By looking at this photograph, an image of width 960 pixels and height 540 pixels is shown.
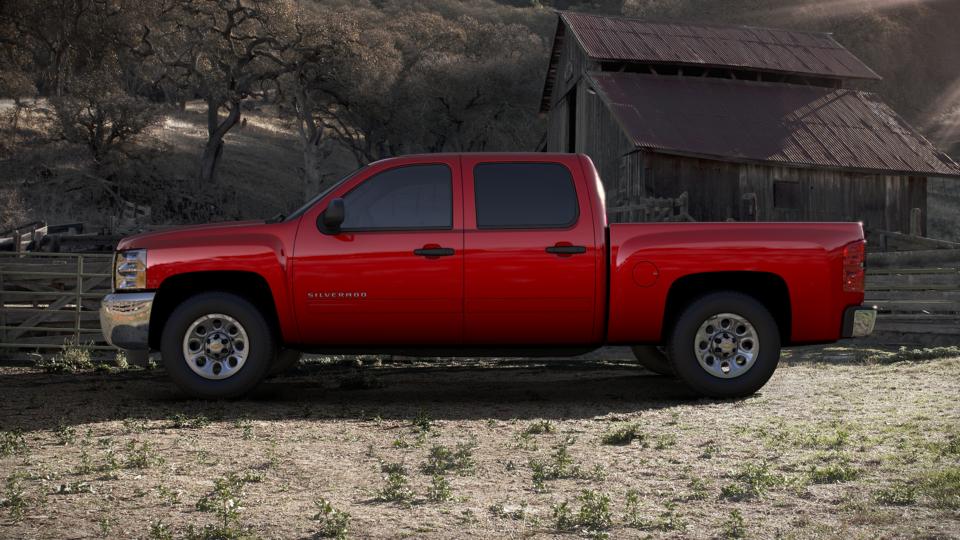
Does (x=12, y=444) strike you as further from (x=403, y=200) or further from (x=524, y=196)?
(x=524, y=196)

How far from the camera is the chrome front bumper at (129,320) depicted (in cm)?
915

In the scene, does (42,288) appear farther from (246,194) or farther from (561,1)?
(561,1)

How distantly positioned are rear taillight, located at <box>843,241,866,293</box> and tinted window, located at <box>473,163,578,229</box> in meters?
2.51

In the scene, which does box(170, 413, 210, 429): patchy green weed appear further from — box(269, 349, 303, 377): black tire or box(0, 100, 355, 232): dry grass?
box(0, 100, 355, 232): dry grass

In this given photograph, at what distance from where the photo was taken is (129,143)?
1698 inches

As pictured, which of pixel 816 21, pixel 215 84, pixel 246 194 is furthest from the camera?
pixel 816 21

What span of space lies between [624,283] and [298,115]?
137 feet

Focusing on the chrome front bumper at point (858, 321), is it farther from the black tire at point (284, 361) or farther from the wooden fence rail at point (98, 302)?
the wooden fence rail at point (98, 302)

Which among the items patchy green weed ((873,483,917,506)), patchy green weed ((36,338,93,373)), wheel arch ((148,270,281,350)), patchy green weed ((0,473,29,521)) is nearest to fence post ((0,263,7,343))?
patchy green weed ((36,338,93,373))

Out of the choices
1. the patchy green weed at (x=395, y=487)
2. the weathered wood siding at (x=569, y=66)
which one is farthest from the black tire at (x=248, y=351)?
the weathered wood siding at (x=569, y=66)

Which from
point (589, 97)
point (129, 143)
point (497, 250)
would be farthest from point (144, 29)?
point (497, 250)

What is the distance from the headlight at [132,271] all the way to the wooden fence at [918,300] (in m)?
11.1

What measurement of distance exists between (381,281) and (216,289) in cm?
160

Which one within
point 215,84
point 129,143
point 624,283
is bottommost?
point 624,283
